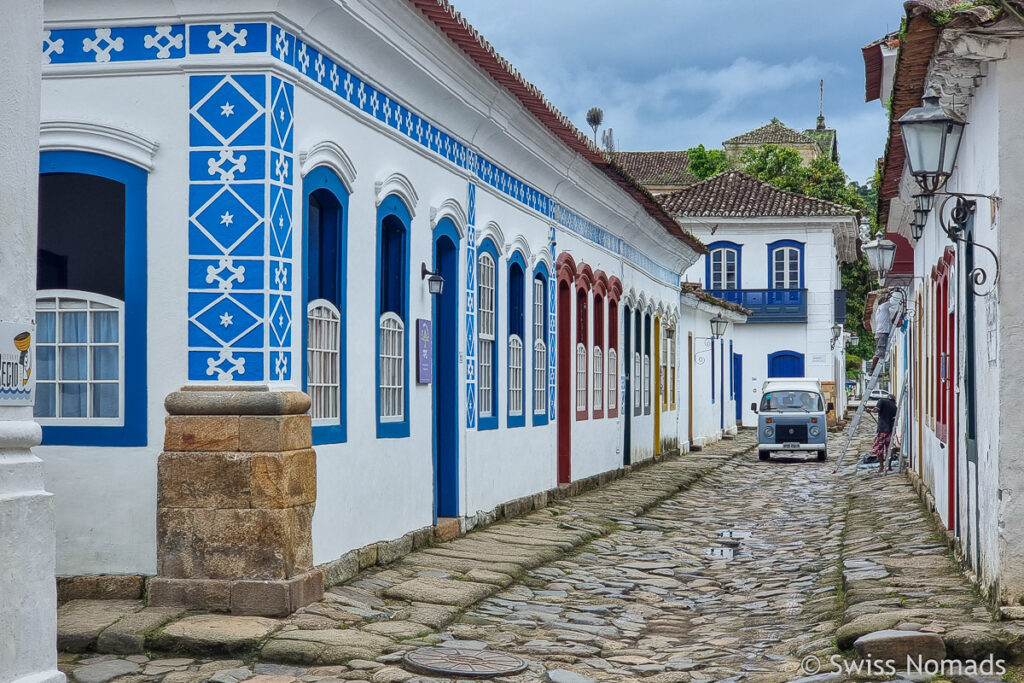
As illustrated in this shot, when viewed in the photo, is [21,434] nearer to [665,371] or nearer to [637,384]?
[637,384]

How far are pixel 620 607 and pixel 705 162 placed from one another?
58.6 metres

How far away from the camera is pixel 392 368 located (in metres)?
10.2

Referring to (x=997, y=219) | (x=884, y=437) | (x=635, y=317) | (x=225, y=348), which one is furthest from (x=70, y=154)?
(x=884, y=437)

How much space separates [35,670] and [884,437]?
18.5 metres

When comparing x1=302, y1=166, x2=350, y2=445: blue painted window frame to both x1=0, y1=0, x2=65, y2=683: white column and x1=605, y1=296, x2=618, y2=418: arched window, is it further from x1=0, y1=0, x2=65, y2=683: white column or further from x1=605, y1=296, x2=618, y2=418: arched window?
x1=605, y1=296, x2=618, y2=418: arched window

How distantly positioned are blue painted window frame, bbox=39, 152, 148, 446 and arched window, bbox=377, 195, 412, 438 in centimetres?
229

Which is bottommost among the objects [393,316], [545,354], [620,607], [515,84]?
[620,607]

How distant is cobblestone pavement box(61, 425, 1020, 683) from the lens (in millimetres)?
6949

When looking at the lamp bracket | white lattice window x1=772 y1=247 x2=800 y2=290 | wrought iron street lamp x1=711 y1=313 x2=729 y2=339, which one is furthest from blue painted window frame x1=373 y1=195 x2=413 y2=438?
white lattice window x1=772 y1=247 x2=800 y2=290

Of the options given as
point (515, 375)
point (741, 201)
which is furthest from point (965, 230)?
point (741, 201)

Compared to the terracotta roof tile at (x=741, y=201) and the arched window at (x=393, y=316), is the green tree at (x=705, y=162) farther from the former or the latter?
the arched window at (x=393, y=316)

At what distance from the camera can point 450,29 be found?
10.1 meters

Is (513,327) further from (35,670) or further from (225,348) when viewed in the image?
(35,670)

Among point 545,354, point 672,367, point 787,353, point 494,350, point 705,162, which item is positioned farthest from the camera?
point 705,162
